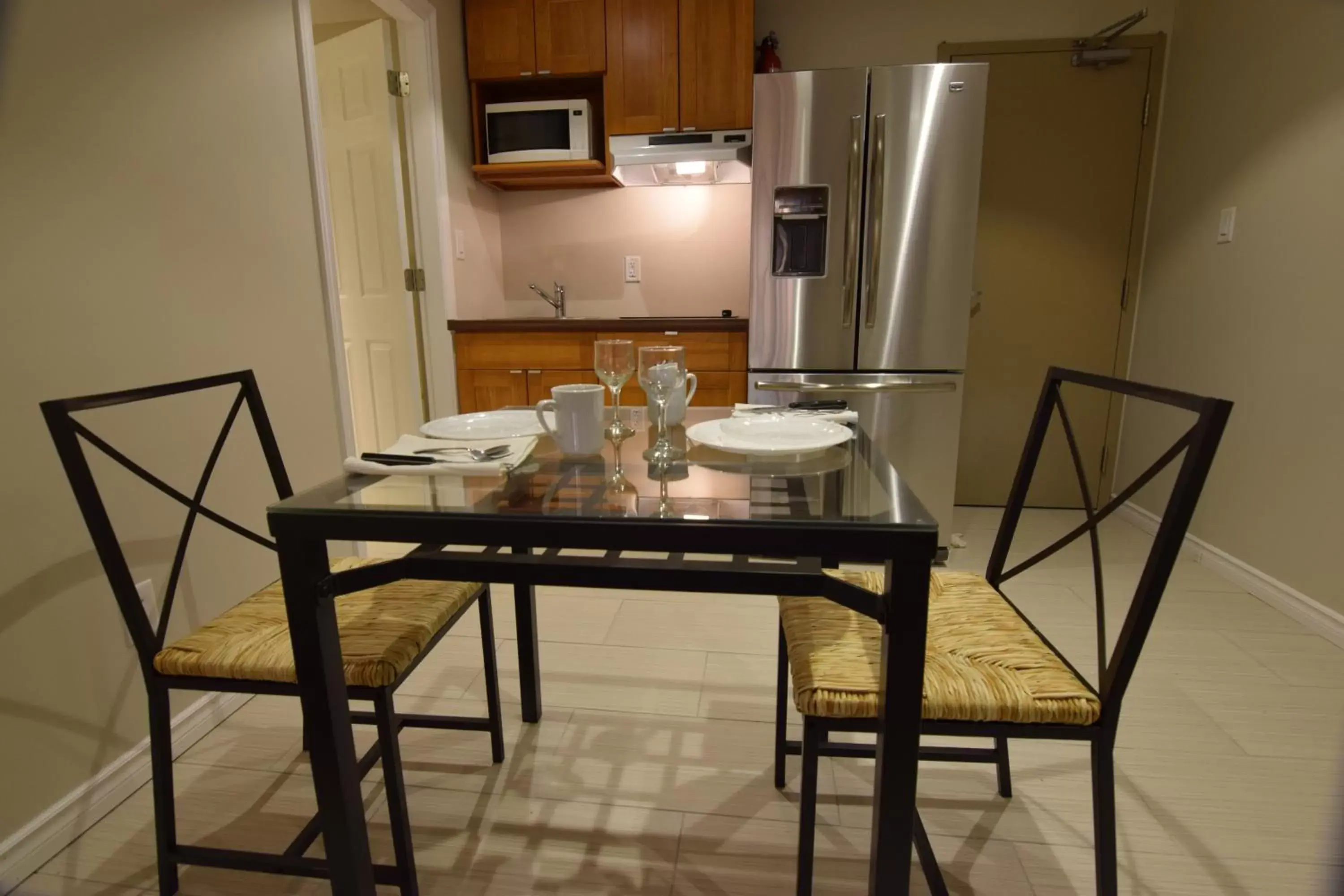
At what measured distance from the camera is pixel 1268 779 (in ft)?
4.66

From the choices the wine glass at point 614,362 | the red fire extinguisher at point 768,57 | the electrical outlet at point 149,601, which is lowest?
the electrical outlet at point 149,601

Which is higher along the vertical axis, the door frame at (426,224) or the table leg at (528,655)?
the door frame at (426,224)

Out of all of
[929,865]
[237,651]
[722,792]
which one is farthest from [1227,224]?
[237,651]

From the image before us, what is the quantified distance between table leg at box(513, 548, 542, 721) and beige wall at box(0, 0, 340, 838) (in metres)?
0.76

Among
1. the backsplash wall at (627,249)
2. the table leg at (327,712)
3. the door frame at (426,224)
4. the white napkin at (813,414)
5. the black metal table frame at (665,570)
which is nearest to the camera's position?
the black metal table frame at (665,570)

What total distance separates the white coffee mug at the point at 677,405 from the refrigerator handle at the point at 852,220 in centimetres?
135

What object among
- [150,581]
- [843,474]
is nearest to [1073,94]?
[843,474]

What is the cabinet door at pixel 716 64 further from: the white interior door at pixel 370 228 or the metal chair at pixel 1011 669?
the metal chair at pixel 1011 669

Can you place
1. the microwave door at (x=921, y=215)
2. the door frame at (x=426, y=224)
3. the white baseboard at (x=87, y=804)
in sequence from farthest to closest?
the microwave door at (x=921, y=215), the door frame at (x=426, y=224), the white baseboard at (x=87, y=804)

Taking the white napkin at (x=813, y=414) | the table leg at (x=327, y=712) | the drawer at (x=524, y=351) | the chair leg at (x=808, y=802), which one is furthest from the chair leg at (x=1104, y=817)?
the drawer at (x=524, y=351)

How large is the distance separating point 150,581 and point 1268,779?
242 centimetres

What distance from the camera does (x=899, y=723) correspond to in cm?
82

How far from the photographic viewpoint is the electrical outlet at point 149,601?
56.3 inches

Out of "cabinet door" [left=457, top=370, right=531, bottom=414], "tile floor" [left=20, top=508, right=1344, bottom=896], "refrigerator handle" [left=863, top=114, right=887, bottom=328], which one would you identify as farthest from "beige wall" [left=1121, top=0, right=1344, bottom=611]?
"cabinet door" [left=457, top=370, right=531, bottom=414]
